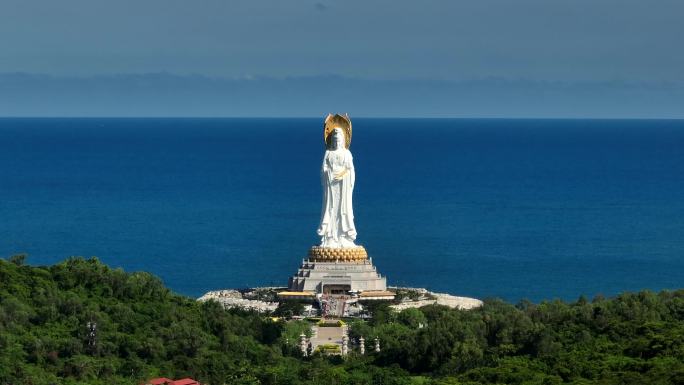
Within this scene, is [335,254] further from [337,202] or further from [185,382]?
[185,382]

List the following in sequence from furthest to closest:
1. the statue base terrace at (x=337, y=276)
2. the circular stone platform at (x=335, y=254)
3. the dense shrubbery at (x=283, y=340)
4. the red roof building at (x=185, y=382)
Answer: the circular stone platform at (x=335, y=254) → the statue base terrace at (x=337, y=276) → the dense shrubbery at (x=283, y=340) → the red roof building at (x=185, y=382)

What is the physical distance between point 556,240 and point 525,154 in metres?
75.0

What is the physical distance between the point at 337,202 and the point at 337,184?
0.52 meters

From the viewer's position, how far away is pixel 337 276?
50219 mm

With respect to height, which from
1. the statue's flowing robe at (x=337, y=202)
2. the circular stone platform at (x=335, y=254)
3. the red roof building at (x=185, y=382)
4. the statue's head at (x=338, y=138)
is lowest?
the red roof building at (x=185, y=382)

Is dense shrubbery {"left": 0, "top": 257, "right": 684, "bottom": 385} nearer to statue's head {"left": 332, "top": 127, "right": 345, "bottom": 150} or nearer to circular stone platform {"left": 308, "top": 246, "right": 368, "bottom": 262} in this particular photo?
circular stone platform {"left": 308, "top": 246, "right": 368, "bottom": 262}

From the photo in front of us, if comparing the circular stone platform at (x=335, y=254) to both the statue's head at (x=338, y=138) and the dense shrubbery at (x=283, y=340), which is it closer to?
the statue's head at (x=338, y=138)

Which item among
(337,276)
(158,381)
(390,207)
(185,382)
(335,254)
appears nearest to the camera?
(185,382)

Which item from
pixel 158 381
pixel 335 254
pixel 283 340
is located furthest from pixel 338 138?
pixel 158 381

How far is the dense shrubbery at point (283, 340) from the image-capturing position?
36156 mm

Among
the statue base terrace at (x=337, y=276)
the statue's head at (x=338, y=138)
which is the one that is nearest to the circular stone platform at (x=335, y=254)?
the statue base terrace at (x=337, y=276)

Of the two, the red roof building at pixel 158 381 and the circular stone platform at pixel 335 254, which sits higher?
the circular stone platform at pixel 335 254

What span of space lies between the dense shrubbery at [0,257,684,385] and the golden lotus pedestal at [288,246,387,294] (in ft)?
16.0

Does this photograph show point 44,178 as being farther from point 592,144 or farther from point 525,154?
point 592,144
